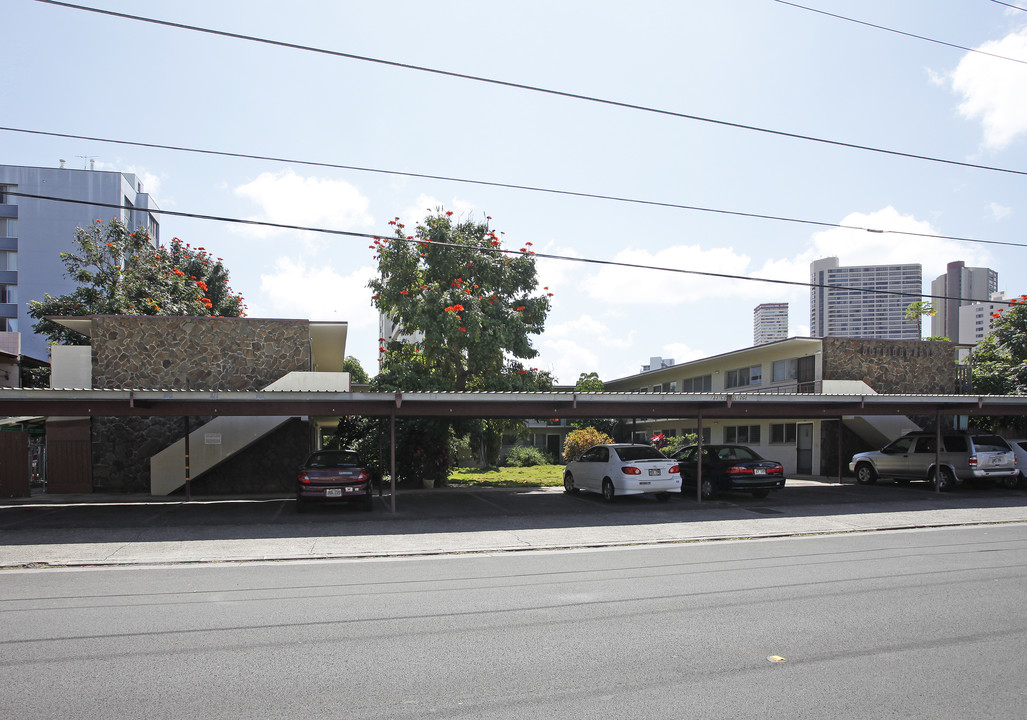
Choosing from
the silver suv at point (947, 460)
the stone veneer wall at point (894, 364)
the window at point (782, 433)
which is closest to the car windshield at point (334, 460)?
the silver suv at point (947, 460)

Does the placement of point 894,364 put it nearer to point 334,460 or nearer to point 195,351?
point 334,460

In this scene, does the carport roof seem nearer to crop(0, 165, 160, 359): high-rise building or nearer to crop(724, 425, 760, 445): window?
crop(724, 425, 760, 445): window

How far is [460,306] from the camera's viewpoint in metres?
20.2

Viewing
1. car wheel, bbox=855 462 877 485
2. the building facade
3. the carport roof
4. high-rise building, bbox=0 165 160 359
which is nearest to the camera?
the carport roof

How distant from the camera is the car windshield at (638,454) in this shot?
1714 cm

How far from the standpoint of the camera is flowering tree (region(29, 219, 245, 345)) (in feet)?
84.6

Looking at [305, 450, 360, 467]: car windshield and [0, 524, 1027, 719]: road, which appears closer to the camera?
[0, 524, 1027, 719]: road

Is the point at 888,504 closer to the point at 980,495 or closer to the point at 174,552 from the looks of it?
the point at 980,495

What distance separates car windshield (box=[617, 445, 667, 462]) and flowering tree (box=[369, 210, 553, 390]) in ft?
16.6

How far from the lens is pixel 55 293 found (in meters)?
48.4

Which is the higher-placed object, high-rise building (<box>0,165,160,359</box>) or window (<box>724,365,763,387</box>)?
high-rise building (<box>0,165,160,359</box>)

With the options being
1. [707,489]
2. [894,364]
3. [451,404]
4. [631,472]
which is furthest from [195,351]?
[894,364]

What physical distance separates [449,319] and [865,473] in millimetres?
14015

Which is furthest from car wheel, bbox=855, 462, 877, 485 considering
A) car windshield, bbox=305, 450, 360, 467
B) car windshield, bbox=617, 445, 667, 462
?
car windshield, bbox=305, 450, 360, 467
